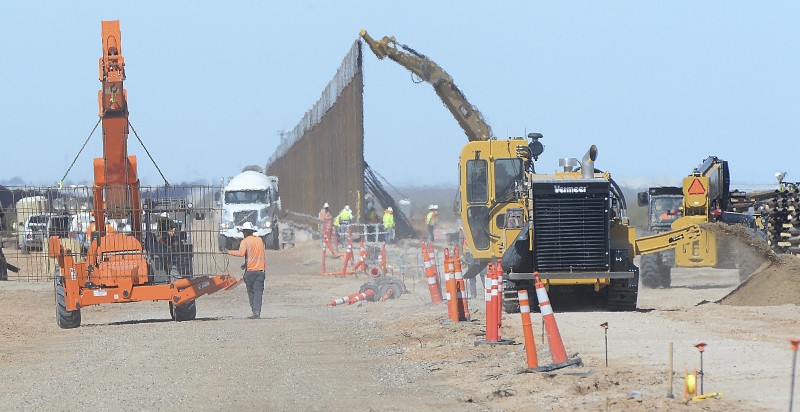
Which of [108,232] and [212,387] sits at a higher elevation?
[108,232]

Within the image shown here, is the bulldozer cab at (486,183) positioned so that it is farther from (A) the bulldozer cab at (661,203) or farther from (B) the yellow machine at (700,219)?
(A) the bulldozer cab at (661,203)

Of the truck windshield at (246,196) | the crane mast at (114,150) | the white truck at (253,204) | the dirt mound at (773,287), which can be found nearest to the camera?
the dirt mound at (773,287)

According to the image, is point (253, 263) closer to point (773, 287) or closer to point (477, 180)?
point (477, 180)

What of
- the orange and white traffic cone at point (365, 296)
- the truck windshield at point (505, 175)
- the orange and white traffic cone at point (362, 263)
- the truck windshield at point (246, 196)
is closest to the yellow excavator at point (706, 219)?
the truck windshield at point (505, 175)

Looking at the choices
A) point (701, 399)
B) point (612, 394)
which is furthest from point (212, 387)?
point (701, 399)

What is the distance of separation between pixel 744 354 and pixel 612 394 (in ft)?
9.08

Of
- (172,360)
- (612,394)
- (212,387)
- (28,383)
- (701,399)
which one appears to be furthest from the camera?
(172,360)

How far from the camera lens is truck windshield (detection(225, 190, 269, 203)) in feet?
176

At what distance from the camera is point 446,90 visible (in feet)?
123

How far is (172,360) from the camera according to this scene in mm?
16797

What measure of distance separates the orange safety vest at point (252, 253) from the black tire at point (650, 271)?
35.3ft

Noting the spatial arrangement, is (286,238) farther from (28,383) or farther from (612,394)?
(612,394)

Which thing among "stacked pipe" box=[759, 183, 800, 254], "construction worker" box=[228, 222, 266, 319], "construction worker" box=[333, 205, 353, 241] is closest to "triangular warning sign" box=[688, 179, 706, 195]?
"construction worker" box=[228, 222, 266, 319]

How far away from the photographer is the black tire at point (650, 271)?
31297mm
